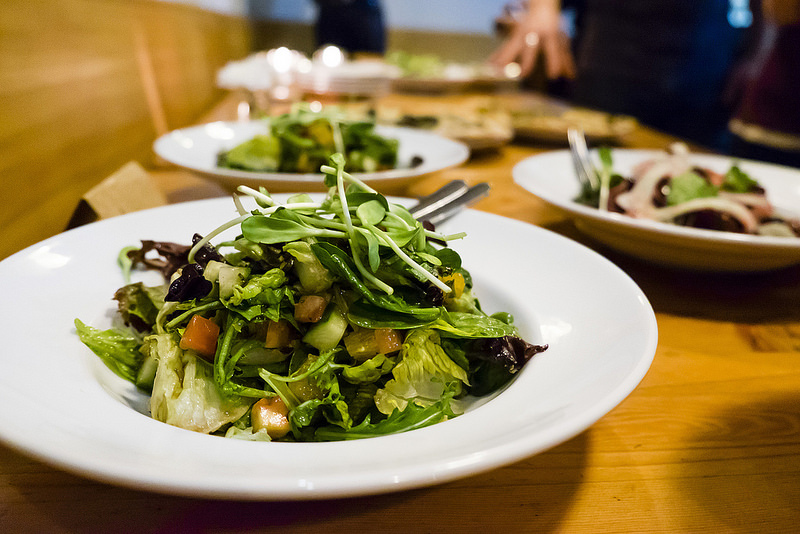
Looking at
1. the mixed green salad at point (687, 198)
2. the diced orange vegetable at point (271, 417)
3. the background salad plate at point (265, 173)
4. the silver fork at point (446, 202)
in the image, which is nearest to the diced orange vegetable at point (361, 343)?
the diced orange vegetable at point (271, 417)

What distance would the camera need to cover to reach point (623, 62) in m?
4.68

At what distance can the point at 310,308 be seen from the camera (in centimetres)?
79

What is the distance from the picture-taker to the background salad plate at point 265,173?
55.7 inches

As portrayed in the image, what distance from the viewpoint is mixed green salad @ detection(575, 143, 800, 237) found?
1.41 meters

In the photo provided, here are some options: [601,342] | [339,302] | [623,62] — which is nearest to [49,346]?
[339,302]

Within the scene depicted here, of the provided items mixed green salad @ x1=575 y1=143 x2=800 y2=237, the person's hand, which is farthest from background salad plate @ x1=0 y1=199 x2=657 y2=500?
the person's hand

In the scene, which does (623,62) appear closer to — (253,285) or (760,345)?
(760,345)

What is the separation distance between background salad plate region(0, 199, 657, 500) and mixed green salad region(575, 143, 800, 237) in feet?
1.91

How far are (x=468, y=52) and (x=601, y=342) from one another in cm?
968

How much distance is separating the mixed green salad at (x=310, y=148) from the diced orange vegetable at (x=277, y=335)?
99 cm

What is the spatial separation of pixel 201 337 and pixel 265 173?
→ 903 millimetres

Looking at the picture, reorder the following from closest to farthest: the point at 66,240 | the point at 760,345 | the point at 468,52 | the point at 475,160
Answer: the point at 66,240 < the point at 760,345 < the point at 475,160 < the point at 468,52

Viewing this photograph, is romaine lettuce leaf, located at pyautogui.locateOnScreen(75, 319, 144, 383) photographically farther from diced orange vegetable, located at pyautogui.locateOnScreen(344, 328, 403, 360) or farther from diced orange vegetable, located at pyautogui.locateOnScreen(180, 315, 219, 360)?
diced orange vegetable, located at pyautogui.locateOnScreen(344, 328, 403, 360)

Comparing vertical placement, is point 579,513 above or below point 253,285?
below
